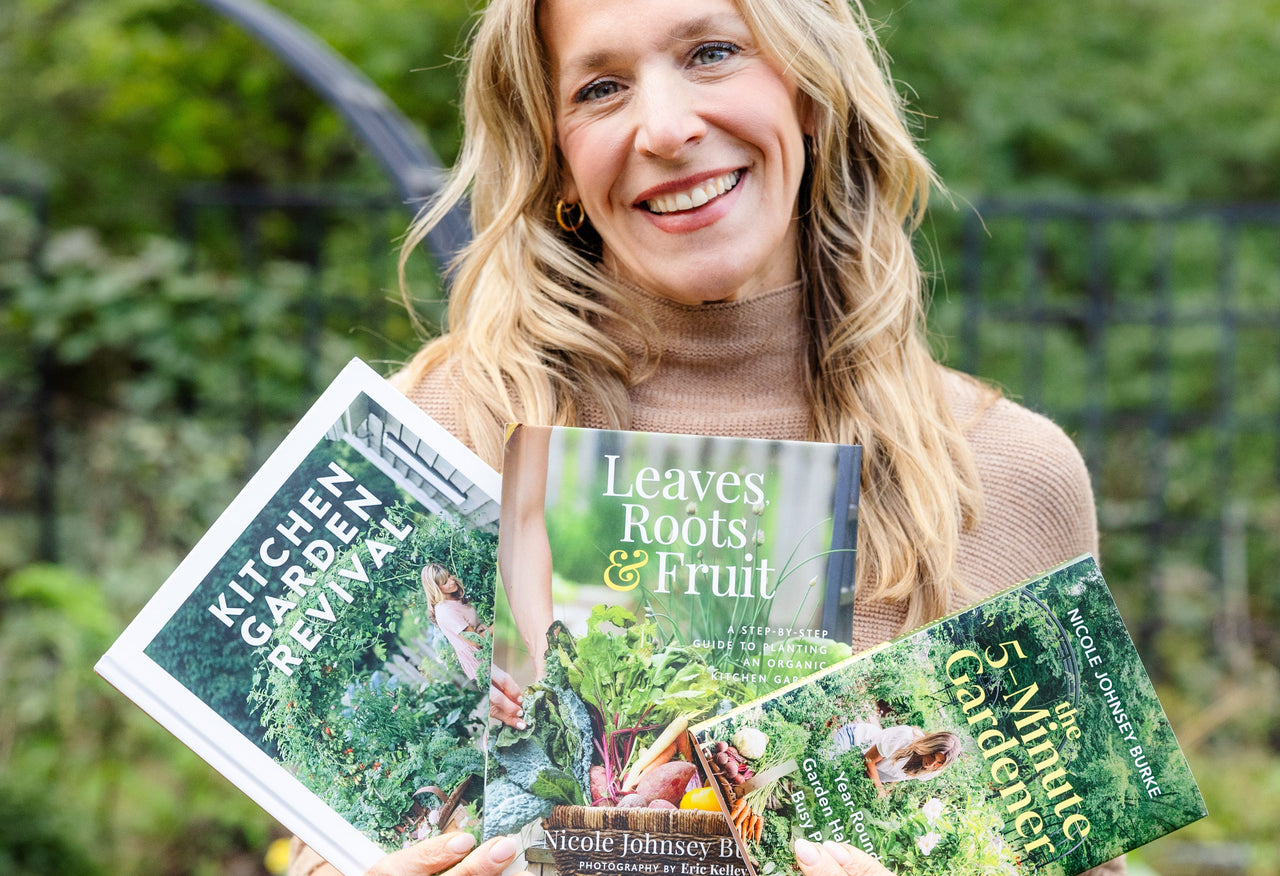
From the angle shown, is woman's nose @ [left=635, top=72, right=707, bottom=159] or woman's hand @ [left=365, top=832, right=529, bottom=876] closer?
woman's hand @ [left=365, top=832, right=529, bottom=876]

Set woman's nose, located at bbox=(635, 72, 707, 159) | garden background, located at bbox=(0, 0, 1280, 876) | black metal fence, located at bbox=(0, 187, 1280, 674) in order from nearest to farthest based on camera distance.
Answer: woman's nose, located at bbox=(635, 72, 707, 159)
garden background, located at bbox=(0, 0, 1280, 876)
black metal fence, located at bbox=(0, 187, 1280, 674)

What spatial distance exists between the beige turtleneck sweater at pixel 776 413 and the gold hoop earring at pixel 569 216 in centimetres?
16

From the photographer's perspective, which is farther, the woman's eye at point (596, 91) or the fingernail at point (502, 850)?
the woman's eye at point (596, 91)

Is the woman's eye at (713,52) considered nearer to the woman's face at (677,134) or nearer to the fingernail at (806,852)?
the woman's face at (677,134)

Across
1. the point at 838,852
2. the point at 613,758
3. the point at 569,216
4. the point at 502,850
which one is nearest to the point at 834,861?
the point at 838,852

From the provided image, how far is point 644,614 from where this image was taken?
132 centimetres

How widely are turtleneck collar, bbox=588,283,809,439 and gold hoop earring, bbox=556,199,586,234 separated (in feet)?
0.47

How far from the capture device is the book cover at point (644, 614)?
130 centimetres

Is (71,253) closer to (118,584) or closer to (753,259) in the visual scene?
(118,584)

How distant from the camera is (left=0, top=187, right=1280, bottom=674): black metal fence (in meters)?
4.81

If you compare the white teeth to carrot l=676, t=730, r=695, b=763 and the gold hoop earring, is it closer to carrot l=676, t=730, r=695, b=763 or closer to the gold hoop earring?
the gold hoop earring

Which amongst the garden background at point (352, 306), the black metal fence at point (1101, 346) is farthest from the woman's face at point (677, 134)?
the black metal fence at point (1101, 346)

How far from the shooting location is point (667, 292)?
169 cm

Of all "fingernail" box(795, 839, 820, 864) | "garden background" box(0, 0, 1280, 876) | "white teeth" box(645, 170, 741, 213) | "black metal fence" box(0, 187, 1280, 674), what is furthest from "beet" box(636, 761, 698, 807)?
"black metal fence" box(0, 187, 1280, 674)
